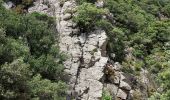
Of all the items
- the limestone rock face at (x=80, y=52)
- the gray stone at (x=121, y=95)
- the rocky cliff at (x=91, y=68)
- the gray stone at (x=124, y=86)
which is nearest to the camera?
the limestone rock face at (x=80, y=52)

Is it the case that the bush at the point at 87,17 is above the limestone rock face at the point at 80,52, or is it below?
above

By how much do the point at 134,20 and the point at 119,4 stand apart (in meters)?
2.65

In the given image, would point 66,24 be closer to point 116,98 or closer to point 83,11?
point 83,11

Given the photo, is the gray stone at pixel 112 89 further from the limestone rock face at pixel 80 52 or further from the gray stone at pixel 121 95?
the limestone rock face at pixel 80 52

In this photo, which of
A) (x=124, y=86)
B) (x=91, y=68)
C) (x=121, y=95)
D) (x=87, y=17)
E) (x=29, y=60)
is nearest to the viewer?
(x=29, y=60)

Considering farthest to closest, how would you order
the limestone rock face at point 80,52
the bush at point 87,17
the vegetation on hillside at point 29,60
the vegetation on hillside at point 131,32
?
the vegetation on hillside at point 131,32 < the bush at point 87,17 < the limestone rock face at point 80,52 < the vegetation on hillside at point 29,60

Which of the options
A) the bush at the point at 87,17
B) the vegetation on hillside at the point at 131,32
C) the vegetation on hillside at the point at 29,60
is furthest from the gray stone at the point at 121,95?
the bush at the point at 87,17

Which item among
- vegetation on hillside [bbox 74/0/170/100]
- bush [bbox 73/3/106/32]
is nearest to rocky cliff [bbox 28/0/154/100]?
bush [bbox 73/3/106/32]

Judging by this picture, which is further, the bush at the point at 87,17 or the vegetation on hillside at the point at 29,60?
the bush at the point at 87,17

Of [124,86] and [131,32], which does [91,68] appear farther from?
[131,32]

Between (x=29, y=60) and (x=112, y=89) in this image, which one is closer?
(x=29, y=60)

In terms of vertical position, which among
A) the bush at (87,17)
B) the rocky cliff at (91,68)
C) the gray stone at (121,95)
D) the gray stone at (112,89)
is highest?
the bush at (87,17)

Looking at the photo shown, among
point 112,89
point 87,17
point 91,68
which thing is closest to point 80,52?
point 91,68

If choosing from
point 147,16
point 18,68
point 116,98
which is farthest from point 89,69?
point 147,16
